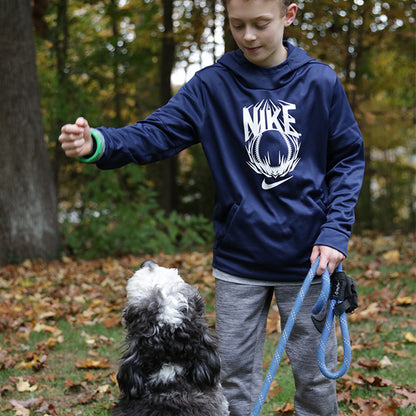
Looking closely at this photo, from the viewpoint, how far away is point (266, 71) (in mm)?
2777

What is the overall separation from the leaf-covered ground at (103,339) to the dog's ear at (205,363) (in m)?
0.39

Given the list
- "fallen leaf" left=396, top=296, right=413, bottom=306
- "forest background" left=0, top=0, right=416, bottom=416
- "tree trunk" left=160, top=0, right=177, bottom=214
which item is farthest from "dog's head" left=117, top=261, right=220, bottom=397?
"tree trunk" left=160, top=0, right=177, bottom=214

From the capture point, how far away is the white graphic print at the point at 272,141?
269 centimetres

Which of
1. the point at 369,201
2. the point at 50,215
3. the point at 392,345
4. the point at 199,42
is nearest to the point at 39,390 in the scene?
the point at 392,345

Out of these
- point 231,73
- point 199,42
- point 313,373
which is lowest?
point 313,373

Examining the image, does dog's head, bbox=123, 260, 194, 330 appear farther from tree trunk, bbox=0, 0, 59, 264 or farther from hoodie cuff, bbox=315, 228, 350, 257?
tree trunk, bbox=0, 0, 59, 264

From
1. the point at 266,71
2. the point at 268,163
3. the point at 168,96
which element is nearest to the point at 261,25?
the point at 266,71

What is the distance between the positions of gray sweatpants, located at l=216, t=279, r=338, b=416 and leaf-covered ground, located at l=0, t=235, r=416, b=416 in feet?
1.74

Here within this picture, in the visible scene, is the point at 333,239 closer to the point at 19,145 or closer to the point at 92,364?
the point at 92,364

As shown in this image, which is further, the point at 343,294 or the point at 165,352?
the point at 343,294

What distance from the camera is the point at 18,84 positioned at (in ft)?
30.4

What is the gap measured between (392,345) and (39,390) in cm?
307

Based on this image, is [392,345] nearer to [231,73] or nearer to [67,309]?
[231,73]

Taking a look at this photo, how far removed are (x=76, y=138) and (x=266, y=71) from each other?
1.08 meters
